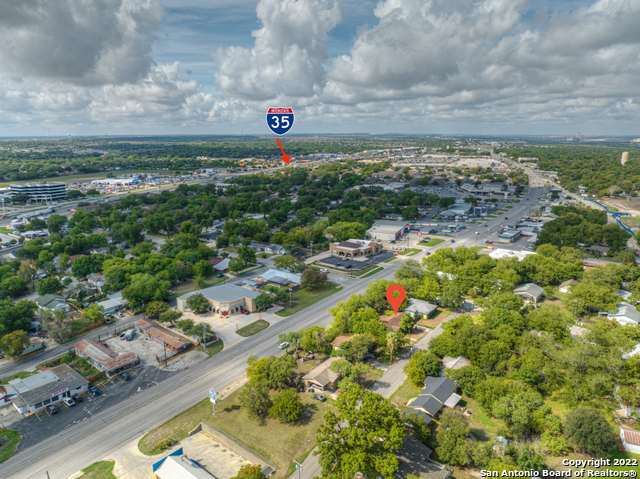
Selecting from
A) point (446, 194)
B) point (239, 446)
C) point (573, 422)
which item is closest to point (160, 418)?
point (239, 446)

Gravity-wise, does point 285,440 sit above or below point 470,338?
below

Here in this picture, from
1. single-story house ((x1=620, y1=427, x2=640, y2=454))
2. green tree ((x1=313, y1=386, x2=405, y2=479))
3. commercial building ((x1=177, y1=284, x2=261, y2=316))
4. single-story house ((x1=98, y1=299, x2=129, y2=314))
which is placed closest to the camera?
green tree ((x1=313, y1=386, x2=405, y2=479))

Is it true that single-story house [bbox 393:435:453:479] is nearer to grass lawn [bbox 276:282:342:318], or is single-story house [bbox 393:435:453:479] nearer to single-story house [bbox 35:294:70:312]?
grass lawn [bbox 276:282:342:318]

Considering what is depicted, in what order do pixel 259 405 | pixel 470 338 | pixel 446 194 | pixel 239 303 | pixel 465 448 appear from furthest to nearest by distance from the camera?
pixel 446 194, pixel 239 303, pixel 470 338, pixel 259 405, pixel 465 448

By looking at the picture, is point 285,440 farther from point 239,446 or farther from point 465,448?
point 465,448

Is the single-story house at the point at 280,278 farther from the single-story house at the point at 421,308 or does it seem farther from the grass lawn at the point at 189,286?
the single-story house at the point at 421,308

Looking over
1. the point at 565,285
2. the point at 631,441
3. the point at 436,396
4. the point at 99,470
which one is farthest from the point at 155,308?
the point at 565,285

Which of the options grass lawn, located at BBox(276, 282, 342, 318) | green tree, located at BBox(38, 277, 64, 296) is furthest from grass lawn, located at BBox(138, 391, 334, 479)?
green tree, located at BBox(38, 277, 64, 296)
